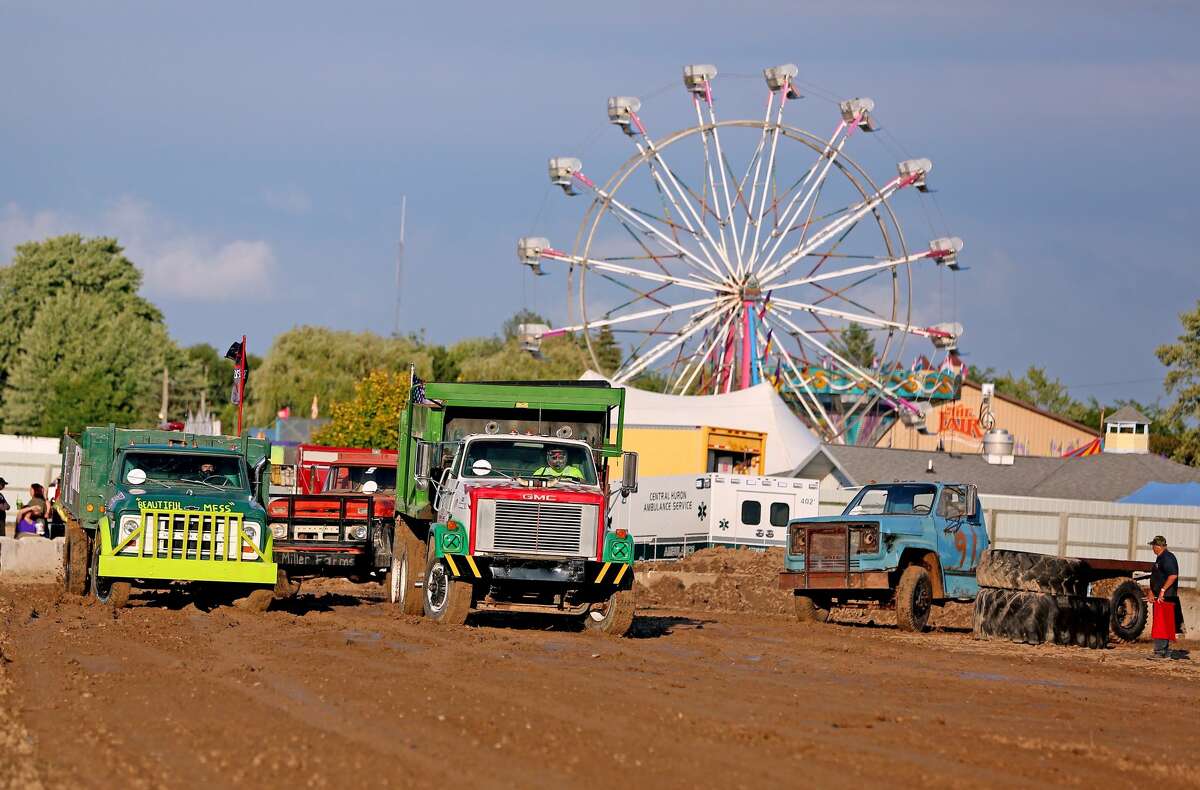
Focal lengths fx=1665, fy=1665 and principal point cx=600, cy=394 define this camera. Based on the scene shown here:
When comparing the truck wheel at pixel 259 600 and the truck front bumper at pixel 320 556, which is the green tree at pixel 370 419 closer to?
the truck front bumper at pixel 320 556

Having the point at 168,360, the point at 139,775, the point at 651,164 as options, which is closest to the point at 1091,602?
the point at 139,775

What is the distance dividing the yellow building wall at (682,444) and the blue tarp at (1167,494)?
1103 cm

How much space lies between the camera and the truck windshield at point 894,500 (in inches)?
968

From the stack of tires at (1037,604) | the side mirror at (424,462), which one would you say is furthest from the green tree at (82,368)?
the stack of tires at (1037,604)

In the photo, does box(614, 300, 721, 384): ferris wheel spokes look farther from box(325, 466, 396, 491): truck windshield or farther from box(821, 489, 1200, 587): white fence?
box(325, 466, 396, 491): truck windshield

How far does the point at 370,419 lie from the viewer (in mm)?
72875

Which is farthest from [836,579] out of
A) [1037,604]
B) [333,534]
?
[333,534]

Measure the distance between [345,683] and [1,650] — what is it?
392 centimetres

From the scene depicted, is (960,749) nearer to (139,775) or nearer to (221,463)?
(139,775)

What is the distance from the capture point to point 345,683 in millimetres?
13320

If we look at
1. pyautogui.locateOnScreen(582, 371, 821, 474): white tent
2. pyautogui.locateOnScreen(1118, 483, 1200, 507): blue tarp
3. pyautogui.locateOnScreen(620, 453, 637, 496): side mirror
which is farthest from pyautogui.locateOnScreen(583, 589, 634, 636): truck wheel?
pyautogui.locateOnScreen(1118, 483, 1200, 507): blue tarp

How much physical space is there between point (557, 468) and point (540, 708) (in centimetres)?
868

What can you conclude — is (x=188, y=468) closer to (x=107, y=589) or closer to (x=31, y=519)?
(x=107, y=589)

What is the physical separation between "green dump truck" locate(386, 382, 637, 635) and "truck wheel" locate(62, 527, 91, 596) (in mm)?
4323
